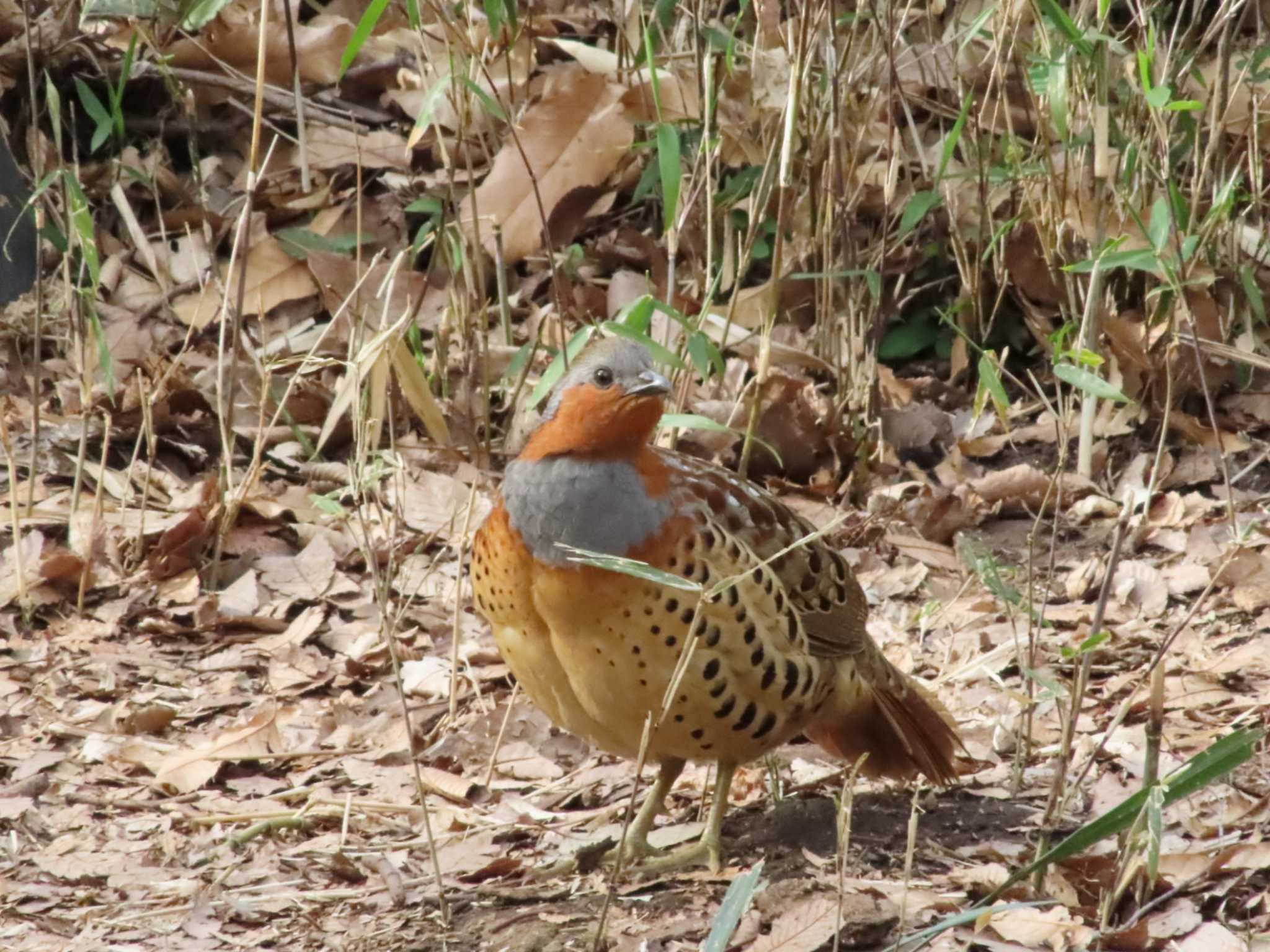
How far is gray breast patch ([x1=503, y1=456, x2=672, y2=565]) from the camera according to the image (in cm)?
346

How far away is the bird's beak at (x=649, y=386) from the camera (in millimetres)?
3471

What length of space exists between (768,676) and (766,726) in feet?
0.38

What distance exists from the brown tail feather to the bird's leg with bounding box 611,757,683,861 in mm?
366

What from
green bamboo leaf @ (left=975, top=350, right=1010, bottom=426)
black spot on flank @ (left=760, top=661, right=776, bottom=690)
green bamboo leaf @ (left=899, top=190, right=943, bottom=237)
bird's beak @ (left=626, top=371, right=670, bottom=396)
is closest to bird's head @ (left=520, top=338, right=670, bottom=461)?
bird's beak @ (left=626, top=371, right=670, bottom=396)

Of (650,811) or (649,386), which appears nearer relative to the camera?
(649,386)

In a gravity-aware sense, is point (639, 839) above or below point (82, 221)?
below

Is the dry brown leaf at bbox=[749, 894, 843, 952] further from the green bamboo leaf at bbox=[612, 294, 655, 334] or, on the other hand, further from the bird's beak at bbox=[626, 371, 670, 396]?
the green bamboo leaf at bbox=[612, 294, 655, 334]

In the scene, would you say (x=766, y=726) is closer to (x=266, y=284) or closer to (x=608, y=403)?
(x=608, y=403)

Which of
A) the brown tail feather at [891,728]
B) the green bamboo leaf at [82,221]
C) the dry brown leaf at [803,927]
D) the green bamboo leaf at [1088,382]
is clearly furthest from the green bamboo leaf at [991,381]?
the green bamboo leaf at [82,221]

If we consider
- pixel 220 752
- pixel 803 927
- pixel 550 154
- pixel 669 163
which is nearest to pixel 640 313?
pixel 669 163

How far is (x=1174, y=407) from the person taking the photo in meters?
5.69

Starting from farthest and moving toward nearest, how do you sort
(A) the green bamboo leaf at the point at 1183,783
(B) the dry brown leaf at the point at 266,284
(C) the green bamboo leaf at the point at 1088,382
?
1. (B) the dry brown leaf at the point at 266,284
2. (C) the green bamboo leaf at the point at 1088,382
3. (A) the green bamboo leaf at the point at 1183,783

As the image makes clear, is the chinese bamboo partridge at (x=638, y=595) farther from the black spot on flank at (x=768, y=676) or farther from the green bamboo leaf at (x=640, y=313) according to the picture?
the green bamboo leaf at (x=640, y=313)

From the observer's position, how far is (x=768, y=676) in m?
3.61
